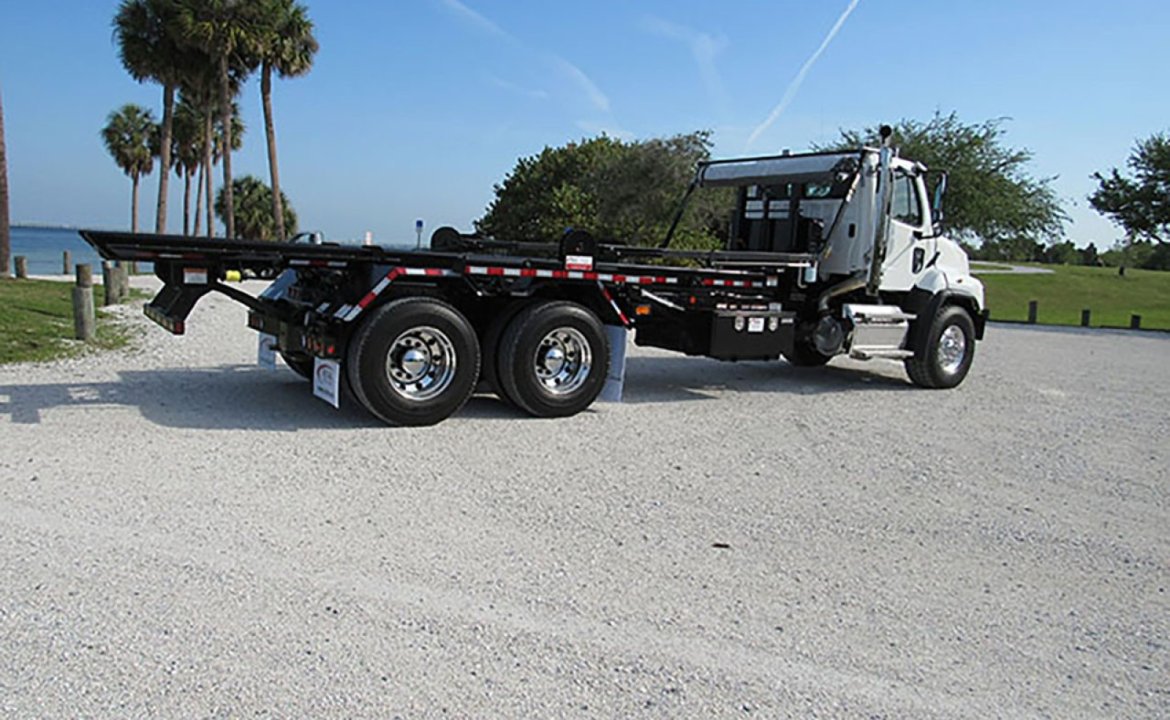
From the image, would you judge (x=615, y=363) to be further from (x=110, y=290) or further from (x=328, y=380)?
(x=110, y=290)

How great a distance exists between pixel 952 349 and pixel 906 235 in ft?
5.27

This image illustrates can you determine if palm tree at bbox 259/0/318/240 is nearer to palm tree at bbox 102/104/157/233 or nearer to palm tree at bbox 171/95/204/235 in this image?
palm tree at bbox 171/95/204/235

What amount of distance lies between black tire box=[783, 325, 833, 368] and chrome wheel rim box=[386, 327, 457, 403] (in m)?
4.28

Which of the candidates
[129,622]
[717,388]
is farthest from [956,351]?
[129,622]

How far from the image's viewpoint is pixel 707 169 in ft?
41.5

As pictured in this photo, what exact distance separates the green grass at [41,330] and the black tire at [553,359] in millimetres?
5752

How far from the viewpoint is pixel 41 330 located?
519 inches

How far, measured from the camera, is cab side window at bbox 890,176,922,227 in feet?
37.6

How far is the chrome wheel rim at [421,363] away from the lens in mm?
8109

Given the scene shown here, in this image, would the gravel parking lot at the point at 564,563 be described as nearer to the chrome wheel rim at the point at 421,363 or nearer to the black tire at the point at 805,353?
the chrome wheel rim at the point at 421,363

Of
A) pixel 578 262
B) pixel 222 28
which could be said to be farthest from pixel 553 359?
pixel 222 28

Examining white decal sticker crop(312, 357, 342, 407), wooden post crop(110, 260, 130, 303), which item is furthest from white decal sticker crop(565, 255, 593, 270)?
wooden post crop(110, 260, 130, 303)

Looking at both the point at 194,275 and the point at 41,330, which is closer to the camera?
the point at 194,275

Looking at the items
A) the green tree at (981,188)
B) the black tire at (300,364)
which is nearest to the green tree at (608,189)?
the green tree at (981,188)
